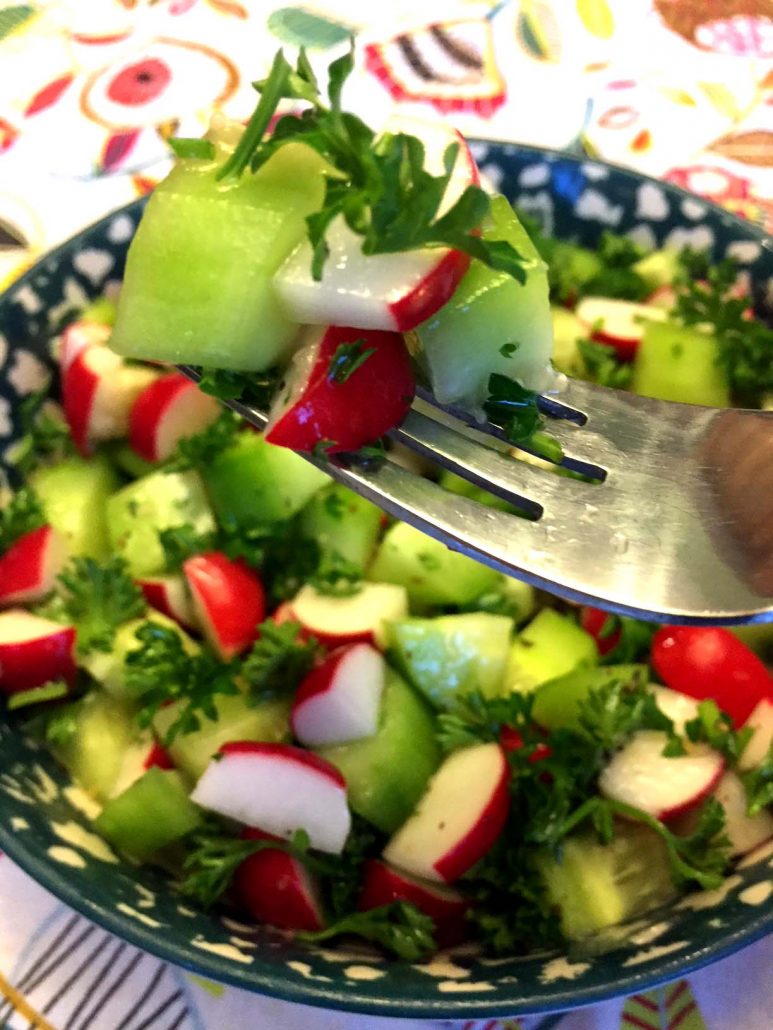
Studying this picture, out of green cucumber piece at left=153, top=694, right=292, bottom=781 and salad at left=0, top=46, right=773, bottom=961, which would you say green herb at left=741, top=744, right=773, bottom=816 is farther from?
green cucumber piece at left=153, top=694, right=292, bottom=781

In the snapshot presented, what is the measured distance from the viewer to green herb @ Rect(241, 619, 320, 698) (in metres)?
1.06

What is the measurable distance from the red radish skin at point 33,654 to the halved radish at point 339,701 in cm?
27

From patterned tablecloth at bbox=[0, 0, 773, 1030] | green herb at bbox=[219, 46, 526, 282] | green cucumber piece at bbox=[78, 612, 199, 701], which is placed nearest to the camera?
green herb at bbox=[219, 46, 526, 282]

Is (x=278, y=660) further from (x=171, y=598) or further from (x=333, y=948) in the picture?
(x=333, y=948)

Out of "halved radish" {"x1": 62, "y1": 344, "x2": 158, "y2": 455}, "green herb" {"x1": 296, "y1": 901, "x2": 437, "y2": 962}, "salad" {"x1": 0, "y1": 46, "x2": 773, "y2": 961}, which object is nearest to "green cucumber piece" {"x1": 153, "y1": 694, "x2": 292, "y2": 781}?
"salad" {"x1": 0, "y1": 46, "x2": 773, "y2": 961}

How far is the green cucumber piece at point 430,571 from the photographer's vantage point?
118cm

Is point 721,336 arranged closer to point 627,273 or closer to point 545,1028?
point 627,273

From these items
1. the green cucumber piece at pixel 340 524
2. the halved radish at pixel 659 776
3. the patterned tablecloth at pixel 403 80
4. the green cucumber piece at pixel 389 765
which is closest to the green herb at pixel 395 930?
the green cucumber piece at pixel 389 765

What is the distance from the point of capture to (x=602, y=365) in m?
1.30

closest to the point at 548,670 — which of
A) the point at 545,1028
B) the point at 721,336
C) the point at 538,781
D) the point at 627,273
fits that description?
the point at 538,781

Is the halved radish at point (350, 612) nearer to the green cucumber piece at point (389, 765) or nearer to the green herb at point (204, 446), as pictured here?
the green cucumber piece at point (389, 765)

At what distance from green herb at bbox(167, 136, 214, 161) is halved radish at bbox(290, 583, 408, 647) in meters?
0.57

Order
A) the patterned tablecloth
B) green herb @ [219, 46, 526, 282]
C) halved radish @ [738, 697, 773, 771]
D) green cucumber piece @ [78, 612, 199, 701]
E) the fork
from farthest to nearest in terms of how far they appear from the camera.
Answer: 1. the patterned tablecloth
2. green cucumber piece @ [78, 612, 199, 701]
3. halved radish @ [738, 697, 773, 771]
4. the fork
5. green herb @ [219, 46, 526, 282]

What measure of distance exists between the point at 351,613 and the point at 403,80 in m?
1.19
